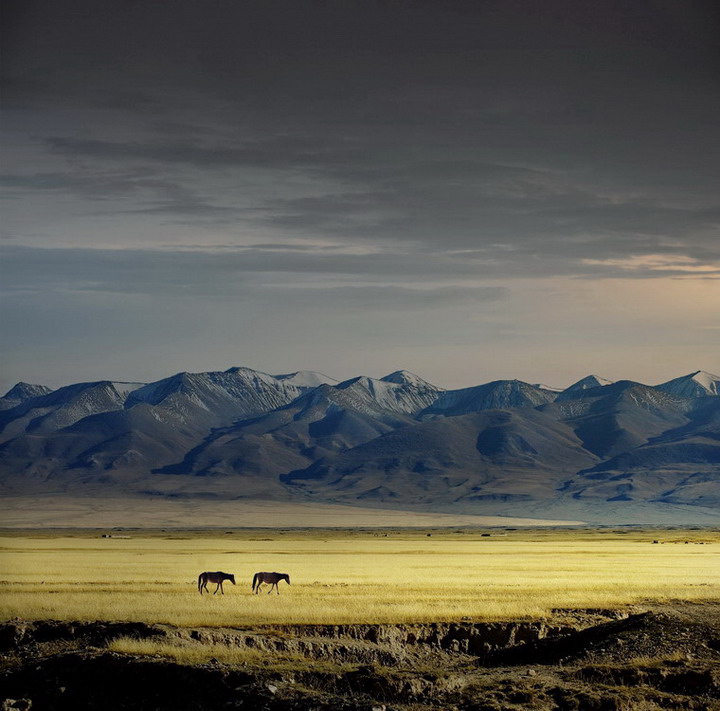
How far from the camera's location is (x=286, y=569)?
205 ft

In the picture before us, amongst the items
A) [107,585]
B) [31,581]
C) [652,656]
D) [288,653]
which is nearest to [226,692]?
[288,653]

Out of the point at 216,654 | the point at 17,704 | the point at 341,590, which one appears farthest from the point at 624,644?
the point at 341,590

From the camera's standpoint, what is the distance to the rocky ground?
24.3 metres

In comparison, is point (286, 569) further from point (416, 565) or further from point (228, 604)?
point (228, 604)

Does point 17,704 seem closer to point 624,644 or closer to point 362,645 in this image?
point 362,645

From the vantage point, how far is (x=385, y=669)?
86.1 ft

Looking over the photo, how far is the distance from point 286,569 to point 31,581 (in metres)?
17.2

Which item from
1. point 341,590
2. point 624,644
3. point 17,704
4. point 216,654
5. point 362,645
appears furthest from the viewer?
point 341,590

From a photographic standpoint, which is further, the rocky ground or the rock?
the rock

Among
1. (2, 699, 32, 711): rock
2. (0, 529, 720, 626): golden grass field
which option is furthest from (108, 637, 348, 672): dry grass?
(0, 529, 720, 626): golden grass field

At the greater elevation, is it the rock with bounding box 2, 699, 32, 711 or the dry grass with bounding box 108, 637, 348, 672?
the dry grass with bounding box 108, 637, 348, 672

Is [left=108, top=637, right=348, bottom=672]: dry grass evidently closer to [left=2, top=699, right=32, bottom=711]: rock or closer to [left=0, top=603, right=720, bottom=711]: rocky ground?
[left=0, top=603, right=720, bottom=711]: rocky ground

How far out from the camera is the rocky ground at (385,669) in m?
24.3

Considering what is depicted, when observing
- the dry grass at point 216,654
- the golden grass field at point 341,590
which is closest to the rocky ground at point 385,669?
the dry grass at point 216,654
